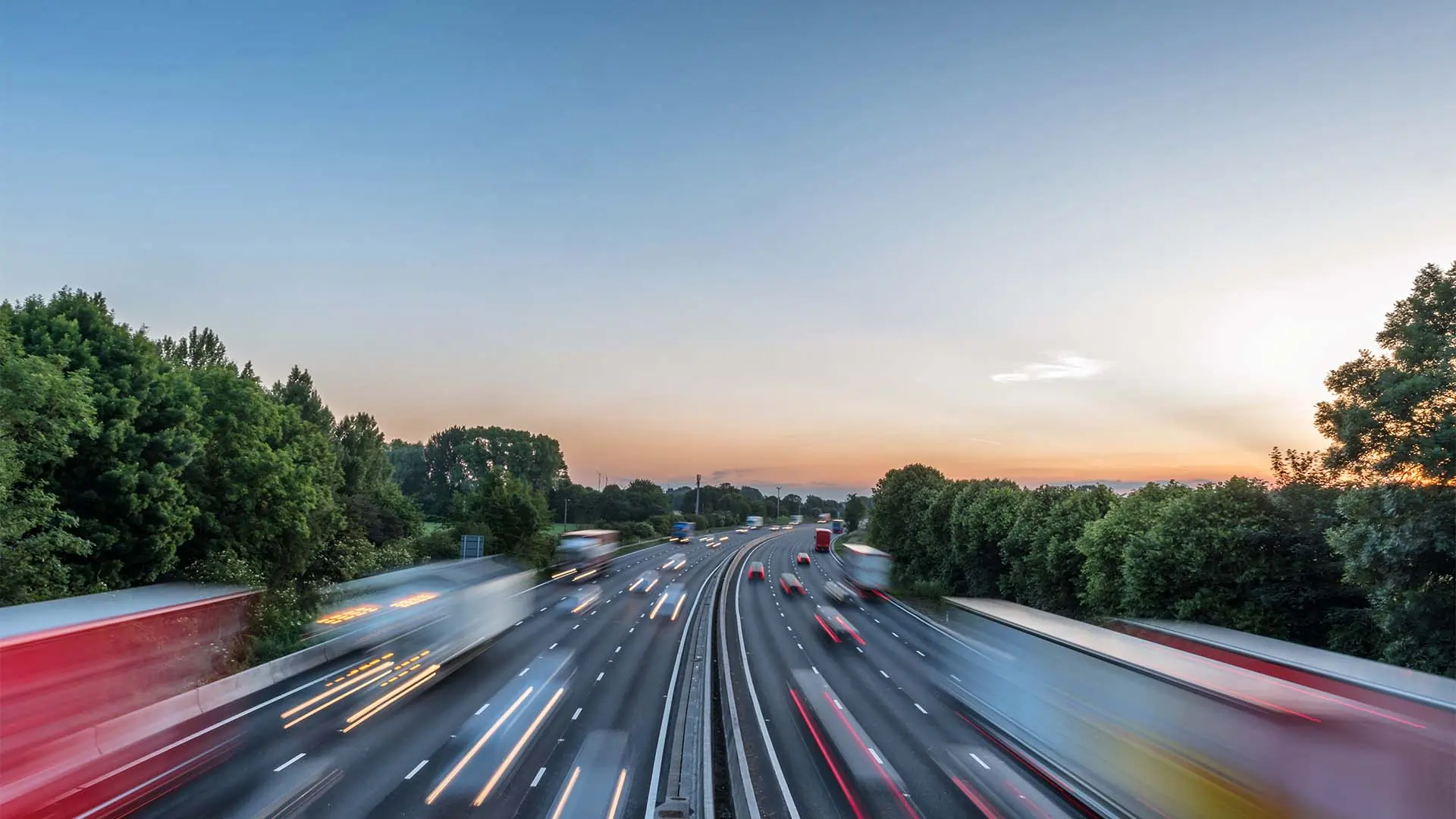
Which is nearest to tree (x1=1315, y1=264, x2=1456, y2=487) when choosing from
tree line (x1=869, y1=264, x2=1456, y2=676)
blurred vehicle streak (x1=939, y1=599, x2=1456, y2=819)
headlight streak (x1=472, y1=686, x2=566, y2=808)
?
tree line (x1=869, y1=264, x2=1456, y2=676)

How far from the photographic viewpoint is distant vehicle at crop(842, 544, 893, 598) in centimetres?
6009

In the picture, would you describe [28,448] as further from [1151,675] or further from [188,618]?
[1151,675]

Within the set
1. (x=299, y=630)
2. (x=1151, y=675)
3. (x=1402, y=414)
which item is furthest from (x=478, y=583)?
(x=1402, y=414)

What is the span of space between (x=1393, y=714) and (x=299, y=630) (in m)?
34.1

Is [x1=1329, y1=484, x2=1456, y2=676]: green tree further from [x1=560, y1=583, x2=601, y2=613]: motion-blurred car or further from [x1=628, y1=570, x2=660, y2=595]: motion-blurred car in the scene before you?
[x1=628, y1=570, x2=660, y2=595]: motion-blurred car

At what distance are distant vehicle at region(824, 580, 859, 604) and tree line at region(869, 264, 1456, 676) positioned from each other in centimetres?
1516

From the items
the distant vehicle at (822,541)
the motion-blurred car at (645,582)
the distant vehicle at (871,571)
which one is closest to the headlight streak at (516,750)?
the motion-blurred car at (645,582)

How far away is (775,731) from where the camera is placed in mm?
22109

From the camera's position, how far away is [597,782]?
1731cm

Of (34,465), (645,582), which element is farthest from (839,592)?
(34,465)

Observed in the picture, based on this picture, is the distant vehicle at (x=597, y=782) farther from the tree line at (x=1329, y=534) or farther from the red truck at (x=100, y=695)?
the tree line at (x=1329, y=534)

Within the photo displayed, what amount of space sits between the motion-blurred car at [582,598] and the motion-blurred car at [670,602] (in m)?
4.70

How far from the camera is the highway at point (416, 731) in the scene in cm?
1520

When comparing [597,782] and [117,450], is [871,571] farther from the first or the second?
[117,450]
